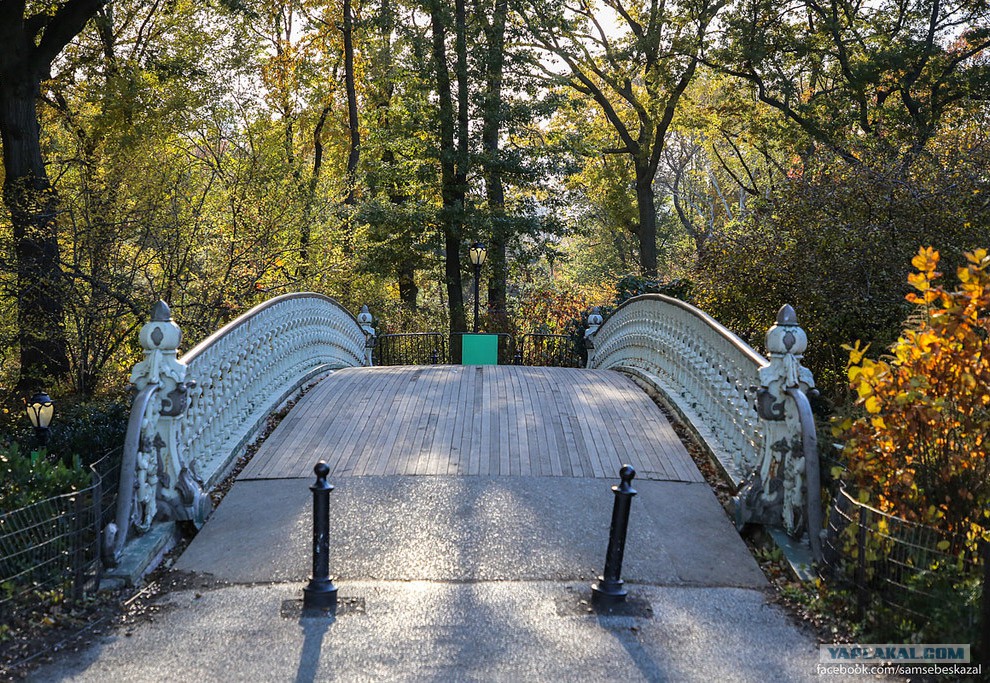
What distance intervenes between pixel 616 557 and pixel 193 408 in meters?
3.70

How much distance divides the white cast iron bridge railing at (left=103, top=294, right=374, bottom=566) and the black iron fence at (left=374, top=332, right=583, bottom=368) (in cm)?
1162

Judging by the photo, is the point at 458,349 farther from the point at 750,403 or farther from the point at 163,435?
the point at 163,435

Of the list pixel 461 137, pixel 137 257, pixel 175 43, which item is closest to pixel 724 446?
pixel 137 257

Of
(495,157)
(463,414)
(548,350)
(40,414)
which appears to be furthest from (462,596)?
(495,157)

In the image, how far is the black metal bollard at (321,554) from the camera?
5.39 m

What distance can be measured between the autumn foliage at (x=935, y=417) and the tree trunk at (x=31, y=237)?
10.9 m

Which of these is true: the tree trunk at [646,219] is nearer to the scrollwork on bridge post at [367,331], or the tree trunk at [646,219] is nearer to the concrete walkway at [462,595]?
the scrollwork on bridge post at [367,331]

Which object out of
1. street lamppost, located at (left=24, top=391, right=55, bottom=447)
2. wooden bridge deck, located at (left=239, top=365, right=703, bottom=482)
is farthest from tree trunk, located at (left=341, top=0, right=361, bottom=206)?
street lamppost, located at (left=24, top=391, right=55, bottom=447)

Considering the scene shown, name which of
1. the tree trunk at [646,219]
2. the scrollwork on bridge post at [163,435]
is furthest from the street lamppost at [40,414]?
the tree trunk at [646,219]

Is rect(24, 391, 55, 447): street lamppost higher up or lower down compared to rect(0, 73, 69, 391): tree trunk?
lower down

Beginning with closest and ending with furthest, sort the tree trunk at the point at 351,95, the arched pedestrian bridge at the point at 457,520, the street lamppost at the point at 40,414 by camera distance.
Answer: the arched pedestrian bridge at the point at 457,520, the street lamppost at the point at 40,414, the tree trunk at the point at 351,95

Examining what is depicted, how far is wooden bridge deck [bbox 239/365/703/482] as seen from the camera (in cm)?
795

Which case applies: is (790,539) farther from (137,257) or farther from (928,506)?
(137,257)

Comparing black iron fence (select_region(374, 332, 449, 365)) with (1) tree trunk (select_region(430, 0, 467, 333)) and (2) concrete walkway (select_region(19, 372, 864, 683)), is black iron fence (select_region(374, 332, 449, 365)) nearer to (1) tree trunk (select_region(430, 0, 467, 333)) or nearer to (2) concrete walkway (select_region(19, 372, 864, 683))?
(1) tree trunk (select_region(430, 0, 467, 333))
